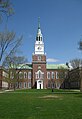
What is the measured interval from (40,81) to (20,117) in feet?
272

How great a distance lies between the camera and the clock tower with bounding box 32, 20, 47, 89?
94.9 meters

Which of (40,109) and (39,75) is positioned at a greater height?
(39,75)

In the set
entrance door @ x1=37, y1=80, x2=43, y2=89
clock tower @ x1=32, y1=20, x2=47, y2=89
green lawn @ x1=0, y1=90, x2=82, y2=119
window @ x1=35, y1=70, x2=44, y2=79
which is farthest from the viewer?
window @ x1=35, y1=70, x2=44, y2=79

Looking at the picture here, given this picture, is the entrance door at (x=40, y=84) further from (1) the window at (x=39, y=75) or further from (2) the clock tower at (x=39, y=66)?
(1) the window at (x=39, y=75)

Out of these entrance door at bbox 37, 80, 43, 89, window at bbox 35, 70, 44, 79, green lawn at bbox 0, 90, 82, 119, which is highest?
window at bbox 35, 70, 44, 79

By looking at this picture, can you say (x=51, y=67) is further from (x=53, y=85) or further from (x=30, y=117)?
(x=30, y=117)

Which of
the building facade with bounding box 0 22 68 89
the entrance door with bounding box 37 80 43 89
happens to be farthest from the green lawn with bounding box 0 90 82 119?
the entrance door with bounding box 37 80 43 89

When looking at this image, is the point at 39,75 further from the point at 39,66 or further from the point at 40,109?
the point at 40,109

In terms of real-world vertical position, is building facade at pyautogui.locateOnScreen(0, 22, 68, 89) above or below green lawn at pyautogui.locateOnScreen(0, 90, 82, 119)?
above

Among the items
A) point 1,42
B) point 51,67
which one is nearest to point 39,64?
point 51,67

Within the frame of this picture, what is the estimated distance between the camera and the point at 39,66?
315 ft

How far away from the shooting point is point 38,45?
96.2 meters

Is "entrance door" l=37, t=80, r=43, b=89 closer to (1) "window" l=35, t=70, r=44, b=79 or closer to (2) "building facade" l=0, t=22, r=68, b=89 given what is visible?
(2) "building facade" l=0, t=22, r=68, b=89

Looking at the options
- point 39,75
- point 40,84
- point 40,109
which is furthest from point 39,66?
point 40,109
